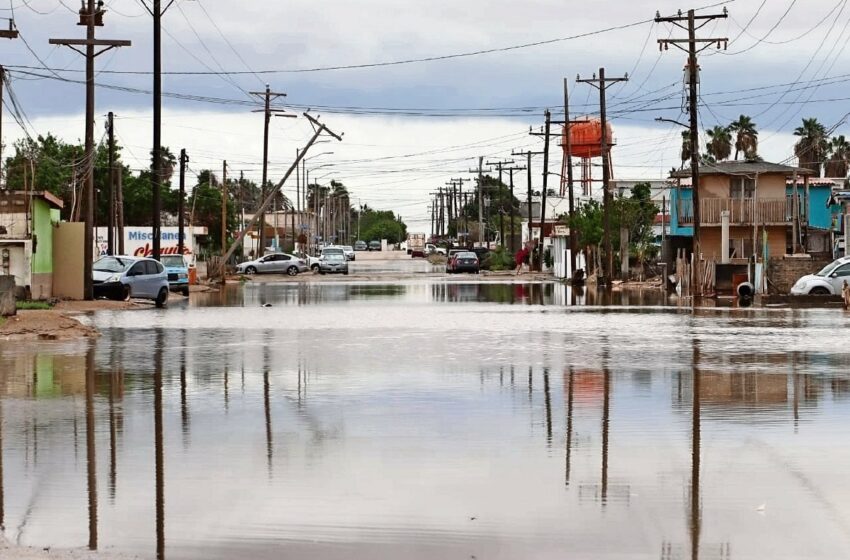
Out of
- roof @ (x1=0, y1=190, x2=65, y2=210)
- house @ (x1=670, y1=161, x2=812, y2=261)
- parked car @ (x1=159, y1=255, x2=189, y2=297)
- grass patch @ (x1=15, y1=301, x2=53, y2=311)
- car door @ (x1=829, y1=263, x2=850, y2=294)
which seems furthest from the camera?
house @ (x1=670, y1=161, x2=812, y2=261)

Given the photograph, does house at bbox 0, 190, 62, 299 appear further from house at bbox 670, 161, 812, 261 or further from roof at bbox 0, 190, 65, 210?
house at bbox 670, 161, 812, 261

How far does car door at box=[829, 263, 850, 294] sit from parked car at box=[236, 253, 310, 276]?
48.3 meters

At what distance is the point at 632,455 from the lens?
494 inches

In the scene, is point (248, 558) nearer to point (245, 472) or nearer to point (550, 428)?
point (245, 472)

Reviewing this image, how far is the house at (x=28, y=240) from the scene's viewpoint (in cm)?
4338

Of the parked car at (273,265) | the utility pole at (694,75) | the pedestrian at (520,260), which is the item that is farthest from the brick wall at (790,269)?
the parked car at (273,265)

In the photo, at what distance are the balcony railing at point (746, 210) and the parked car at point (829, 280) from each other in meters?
21.5

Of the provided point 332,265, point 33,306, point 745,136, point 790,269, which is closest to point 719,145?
point 745,136

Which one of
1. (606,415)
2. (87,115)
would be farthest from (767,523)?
(87,115)

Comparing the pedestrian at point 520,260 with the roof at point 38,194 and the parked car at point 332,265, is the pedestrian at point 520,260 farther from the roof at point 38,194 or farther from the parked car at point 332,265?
the roof at point 38,194

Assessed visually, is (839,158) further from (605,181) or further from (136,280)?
A: (136,280)

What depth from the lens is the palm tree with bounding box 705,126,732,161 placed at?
115 m

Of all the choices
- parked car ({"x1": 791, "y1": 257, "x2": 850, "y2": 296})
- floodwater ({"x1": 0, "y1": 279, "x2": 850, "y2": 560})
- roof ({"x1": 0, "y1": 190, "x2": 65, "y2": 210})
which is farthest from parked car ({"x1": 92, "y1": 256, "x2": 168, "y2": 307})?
parked car ({"x1": 791, "y1": 257, "x2": 850, "y2": 296})

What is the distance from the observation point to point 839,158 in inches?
4540
